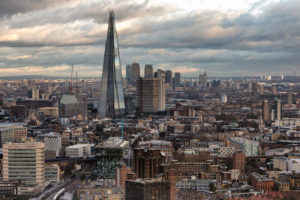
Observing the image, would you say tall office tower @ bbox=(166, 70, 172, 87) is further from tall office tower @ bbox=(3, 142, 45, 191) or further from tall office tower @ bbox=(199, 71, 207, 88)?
tall office tower @ bbox=(3, 142, 45, 191)


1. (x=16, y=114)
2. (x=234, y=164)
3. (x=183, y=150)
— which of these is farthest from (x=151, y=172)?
(x=16, y=114)

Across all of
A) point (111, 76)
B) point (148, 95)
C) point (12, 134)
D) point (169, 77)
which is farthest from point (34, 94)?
point (12, 134)

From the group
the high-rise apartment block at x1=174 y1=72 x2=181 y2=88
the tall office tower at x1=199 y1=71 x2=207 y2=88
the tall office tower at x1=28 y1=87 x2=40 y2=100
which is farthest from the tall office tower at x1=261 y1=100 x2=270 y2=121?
the tall office tower at x1=199 y1=71 x2=207 y2=88

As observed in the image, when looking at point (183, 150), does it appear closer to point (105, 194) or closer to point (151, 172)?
point (151, 172)

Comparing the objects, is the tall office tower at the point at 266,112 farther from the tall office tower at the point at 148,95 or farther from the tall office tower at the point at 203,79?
the tall office tower at the point at 203,79

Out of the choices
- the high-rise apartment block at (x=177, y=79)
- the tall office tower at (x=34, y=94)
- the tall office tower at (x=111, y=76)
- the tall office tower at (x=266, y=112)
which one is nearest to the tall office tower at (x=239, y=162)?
the tall office tower at (x=266, y=112)

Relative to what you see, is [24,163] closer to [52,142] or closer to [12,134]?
[52,142]
